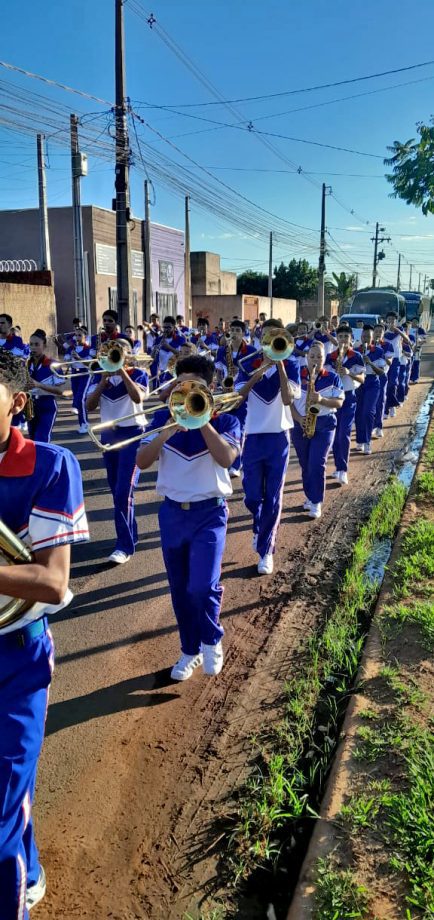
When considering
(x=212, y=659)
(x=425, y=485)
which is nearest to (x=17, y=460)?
(x=212, y=659)

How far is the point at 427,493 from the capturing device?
7.87 m

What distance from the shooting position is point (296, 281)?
5138 centimetres

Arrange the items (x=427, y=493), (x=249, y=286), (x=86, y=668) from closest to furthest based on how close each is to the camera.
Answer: (x=86, y=668)
(x=427, y=493)
(x=249, y=286)

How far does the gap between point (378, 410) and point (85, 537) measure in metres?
10.7

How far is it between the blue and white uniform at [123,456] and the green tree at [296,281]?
1867 inches

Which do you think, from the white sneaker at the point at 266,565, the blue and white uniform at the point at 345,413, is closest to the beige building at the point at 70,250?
the blue and white uniform at the point at 345,413

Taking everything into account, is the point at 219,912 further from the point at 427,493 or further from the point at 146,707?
the point at 427,493

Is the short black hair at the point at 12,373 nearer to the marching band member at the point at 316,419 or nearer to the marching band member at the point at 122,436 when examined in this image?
the marching band member at the point at 122,436

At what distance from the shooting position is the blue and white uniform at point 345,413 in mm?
9180

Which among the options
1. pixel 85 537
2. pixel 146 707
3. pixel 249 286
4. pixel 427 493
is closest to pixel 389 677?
pixel 146 707


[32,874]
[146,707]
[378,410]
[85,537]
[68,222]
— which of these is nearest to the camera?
[85,537]

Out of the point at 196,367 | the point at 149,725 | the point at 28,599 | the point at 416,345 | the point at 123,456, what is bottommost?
the point at 149,725

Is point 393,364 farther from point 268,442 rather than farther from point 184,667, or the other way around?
point 184,667

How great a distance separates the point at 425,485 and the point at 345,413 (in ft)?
5.72
